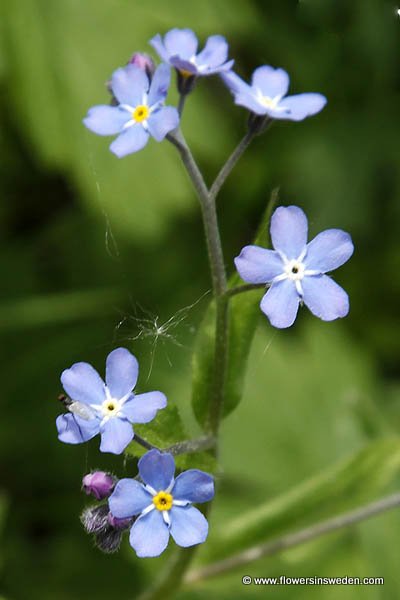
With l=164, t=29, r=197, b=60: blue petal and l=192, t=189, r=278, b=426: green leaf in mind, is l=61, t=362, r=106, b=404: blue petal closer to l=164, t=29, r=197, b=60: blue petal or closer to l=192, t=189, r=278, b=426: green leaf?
l=192, t=189, r=278, b=426: green leaf

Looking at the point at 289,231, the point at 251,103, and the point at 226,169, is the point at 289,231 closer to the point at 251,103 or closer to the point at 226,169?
the point at 226,169

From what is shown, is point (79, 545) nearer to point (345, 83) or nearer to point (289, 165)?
point (289, 165)

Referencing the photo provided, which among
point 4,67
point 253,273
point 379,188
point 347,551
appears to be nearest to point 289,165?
point 379,188

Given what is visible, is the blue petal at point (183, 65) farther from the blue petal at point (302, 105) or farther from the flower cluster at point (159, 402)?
the blue petal at point (302, 105)

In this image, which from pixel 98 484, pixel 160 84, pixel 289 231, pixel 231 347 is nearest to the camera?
pixel 98 484

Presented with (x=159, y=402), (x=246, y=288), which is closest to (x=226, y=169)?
(x=246, y=288)

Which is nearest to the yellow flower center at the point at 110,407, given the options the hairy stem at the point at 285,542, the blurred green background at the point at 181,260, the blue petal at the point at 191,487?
the blue petal at the point at 191,487
